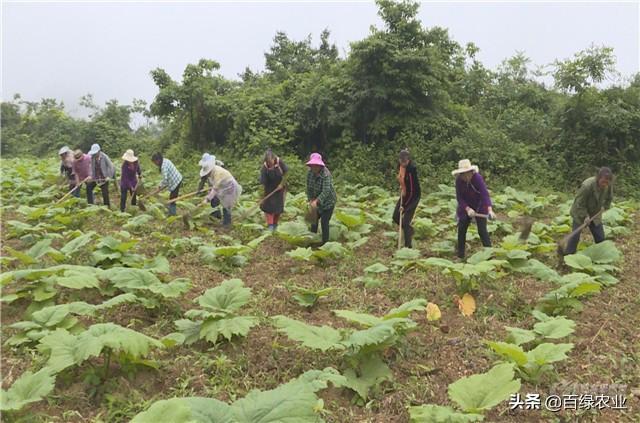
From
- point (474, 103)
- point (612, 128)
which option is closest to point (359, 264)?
point (612, 128)

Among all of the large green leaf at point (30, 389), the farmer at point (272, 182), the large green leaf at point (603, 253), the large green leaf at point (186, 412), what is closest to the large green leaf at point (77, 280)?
the large green leaf at point (30, 389)

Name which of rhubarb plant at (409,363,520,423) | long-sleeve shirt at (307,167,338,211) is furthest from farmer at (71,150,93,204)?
rhubarb plant at (409,363,520,423)

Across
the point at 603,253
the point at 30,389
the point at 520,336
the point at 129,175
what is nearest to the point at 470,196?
the point at 603,253

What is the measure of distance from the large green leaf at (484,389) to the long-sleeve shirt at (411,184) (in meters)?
4.76

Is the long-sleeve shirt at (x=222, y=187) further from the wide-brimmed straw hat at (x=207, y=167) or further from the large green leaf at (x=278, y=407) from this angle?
the large green leaf at (x=278, y=407)

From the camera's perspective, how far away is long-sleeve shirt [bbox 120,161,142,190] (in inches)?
445

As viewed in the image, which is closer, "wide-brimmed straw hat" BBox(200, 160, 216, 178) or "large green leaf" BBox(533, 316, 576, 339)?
"large green leaf" BBox(533, 316, 576, 339)

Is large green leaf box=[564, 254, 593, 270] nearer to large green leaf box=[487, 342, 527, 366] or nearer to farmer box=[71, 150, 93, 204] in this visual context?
large green leaf box=[487, 342, 527, 366]

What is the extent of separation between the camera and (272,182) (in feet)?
31.0

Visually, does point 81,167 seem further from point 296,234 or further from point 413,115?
point 413,115

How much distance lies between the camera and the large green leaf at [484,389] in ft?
10.8

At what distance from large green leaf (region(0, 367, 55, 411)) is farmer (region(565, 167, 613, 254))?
6934 millimetres

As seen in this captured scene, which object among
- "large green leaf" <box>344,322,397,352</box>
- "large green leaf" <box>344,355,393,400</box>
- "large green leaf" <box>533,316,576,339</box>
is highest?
"large green leaf" <box>344,322,397,352</box>

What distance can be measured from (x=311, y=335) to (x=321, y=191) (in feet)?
14.2
